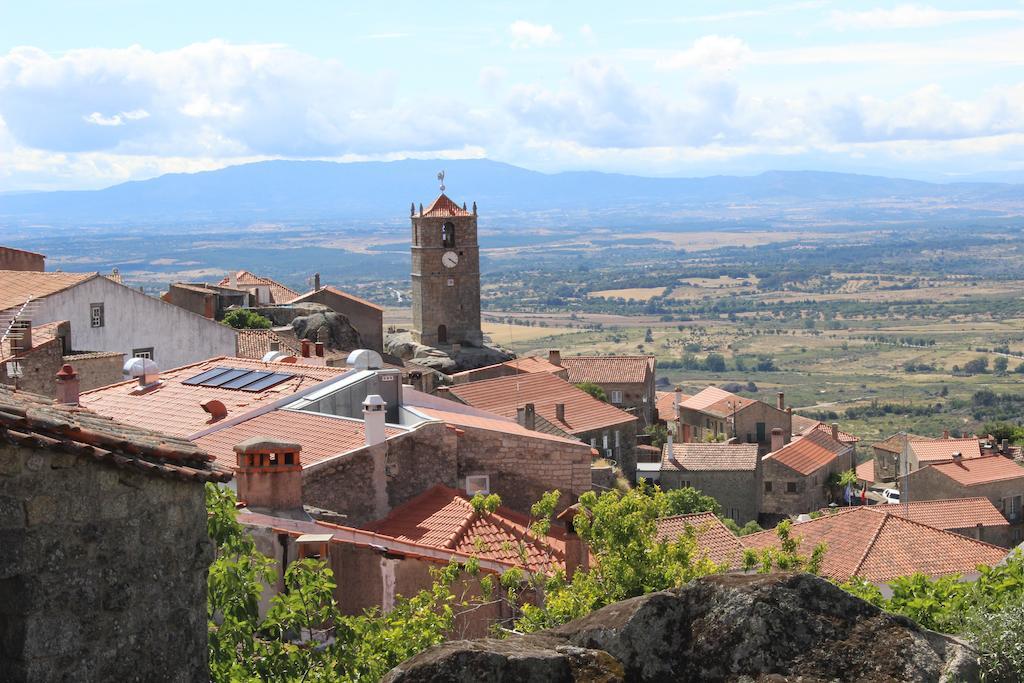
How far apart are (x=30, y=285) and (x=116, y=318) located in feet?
8.48

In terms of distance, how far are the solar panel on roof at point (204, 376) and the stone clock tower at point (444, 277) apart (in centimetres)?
4343

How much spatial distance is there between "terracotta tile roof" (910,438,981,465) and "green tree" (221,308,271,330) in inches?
929

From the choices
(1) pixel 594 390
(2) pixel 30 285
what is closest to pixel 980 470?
(1) pixel 594 390

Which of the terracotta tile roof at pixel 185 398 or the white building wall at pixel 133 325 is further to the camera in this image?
the white building wall at pixel 133 325

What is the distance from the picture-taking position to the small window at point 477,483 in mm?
19172

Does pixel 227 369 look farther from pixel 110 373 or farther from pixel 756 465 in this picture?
pixel 756 465

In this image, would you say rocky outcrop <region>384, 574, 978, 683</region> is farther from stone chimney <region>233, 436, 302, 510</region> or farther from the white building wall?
the white building wall

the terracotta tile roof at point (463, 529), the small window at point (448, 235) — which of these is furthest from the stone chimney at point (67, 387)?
the small window at point (448, 235)

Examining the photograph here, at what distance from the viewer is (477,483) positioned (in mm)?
19234

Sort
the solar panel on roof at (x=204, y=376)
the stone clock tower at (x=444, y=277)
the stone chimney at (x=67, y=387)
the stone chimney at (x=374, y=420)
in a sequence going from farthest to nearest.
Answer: the stone clock tower at (x=444, y=277)
the solar panel on roof at (x=204, y=376)
the stone chimney at (x=67, y=387)
the stone chimney at (x=374, y=420)

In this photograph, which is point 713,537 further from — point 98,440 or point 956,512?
point 956,512

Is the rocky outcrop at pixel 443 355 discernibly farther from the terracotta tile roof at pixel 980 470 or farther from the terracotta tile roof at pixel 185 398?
the terracotta tile roof at pixel 185 398

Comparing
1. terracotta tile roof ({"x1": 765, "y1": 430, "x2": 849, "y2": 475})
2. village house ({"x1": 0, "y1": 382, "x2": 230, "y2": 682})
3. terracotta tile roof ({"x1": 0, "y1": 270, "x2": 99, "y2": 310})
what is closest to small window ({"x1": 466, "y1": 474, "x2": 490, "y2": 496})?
village house ({"x1": 0, "y1": 382, "x2": 230, "y2": 682})

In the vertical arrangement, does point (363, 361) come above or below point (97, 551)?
below
